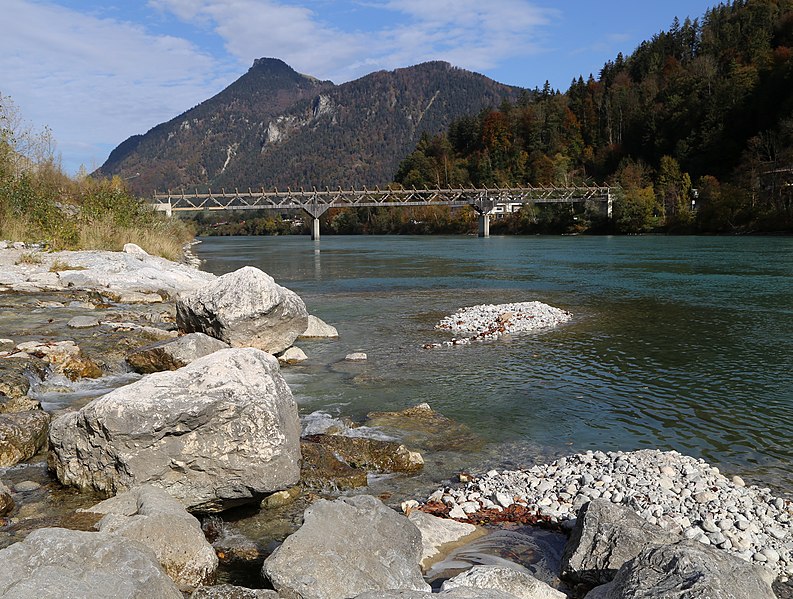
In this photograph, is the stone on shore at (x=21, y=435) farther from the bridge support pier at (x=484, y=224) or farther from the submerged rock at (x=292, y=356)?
the bridge support pier at (x=484, y=224)

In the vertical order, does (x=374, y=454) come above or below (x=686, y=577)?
below

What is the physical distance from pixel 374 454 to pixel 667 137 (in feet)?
420

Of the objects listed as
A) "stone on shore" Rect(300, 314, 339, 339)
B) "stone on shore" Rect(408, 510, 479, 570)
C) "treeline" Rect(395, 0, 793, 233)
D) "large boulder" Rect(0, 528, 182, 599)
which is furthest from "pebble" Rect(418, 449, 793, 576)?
"treeline" Rect(395, 0, 793, 233)

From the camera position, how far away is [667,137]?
394 feet

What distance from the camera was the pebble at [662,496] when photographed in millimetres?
5902

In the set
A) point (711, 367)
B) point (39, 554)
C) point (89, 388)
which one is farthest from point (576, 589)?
point (711, 367)

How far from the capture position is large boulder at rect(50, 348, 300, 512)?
19.9 feet

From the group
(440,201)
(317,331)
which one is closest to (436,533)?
(317,331)

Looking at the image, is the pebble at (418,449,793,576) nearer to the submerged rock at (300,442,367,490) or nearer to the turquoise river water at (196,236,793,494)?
the turquoise river water at (196,236,793,494)

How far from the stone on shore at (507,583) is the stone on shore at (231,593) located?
1.28 metres

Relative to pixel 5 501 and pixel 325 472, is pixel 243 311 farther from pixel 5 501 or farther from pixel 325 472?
pixel 5 501

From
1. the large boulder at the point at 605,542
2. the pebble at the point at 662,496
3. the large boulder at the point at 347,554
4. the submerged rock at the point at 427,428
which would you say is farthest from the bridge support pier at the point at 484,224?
the large boulder at the point at 347,554

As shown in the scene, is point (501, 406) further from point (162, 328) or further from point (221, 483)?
point (162, 328)

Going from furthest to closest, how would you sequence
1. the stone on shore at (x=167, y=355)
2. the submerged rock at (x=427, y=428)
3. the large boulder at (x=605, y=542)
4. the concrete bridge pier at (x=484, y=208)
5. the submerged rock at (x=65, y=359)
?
the concrete bridge pier at (x=484, y=208), the stone on shore at (x=167, y=355), the submerged rock at (x=65, y=359), the submerged rock at (x=427, y=428), the large boulder at (x=605, y=542)
